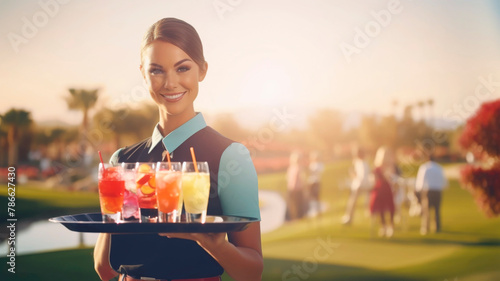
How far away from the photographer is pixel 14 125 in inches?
264

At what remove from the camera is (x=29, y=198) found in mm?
6738

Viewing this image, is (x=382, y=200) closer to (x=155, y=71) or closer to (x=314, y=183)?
(x=314, y=183)

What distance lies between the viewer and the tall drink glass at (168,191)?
1.80m

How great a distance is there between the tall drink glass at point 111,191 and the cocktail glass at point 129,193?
14mm

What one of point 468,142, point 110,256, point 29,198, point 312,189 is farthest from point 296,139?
point 110,256

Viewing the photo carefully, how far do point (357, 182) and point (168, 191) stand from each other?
5998 mm

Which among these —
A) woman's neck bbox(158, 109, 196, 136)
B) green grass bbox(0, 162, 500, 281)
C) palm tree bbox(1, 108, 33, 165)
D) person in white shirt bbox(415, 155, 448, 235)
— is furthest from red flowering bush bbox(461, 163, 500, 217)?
woman's neck bbox(158, 109, 196, 136)

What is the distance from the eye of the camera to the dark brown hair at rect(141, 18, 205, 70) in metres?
1.93

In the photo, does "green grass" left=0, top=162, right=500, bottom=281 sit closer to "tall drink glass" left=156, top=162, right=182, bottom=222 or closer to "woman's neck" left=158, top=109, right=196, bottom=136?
"woman's neck" left=158, top=109, right=196, bottom=136

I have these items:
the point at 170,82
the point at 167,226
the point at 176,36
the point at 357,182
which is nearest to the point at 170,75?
the point at 170,82

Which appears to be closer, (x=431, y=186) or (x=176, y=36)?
(x=176, y=36)

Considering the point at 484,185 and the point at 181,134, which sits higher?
the point at 181,134

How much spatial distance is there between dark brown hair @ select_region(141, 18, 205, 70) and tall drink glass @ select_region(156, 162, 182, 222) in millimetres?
380

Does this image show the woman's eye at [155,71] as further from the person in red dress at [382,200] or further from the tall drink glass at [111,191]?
the person in red dress at [382,200]
